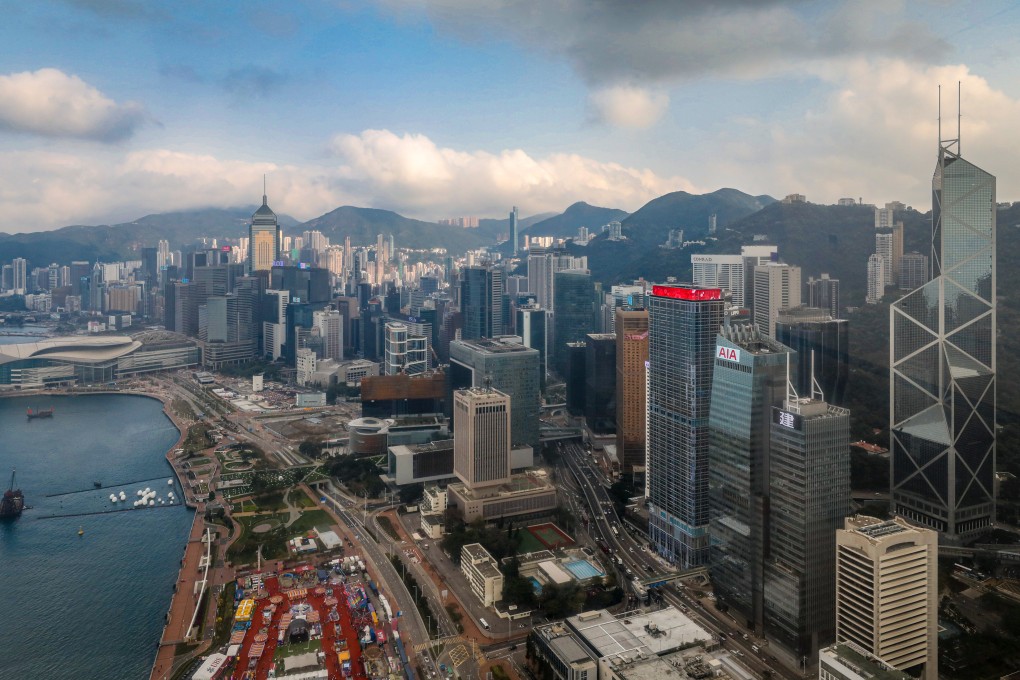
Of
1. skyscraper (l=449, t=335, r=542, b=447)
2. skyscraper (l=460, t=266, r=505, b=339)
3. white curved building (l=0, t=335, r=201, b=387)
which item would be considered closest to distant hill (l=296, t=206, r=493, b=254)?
white curved building (l=0, t=335, r=201, b=387)

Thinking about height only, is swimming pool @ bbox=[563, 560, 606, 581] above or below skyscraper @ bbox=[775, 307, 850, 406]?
below

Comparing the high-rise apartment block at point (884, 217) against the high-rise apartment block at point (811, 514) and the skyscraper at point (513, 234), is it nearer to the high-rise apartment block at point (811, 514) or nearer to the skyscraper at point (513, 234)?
the high-rise apartment block at point (811, 514)

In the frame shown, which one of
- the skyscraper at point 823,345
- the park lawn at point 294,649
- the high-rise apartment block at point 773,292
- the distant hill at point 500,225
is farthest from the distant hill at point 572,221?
the park lawn at point 294,649

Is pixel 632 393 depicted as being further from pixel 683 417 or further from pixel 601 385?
pixel 683 417

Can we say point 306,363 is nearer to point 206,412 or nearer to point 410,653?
point 206,412

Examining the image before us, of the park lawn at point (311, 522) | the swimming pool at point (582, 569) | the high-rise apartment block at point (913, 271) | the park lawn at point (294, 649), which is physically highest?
the high-rise apartment block at point (913, 271)

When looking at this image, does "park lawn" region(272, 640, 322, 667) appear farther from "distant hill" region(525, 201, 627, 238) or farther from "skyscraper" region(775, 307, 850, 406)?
"distant hill" region(525, 201, 627, 238)

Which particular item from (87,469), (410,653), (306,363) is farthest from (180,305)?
(410,653)
